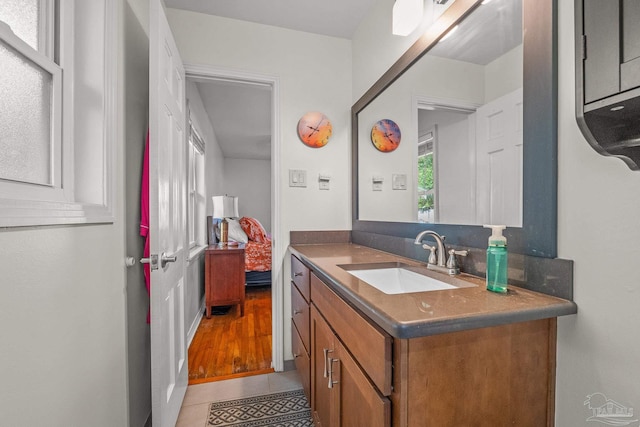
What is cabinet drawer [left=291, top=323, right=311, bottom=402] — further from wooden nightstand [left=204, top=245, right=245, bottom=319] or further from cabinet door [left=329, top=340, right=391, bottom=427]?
wooden nightstand [left=204, top=245, right=245, bottom=319]

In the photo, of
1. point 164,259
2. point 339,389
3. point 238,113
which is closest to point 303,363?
point 339,389

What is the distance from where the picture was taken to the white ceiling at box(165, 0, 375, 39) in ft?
5.94

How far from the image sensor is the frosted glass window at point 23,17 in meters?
0.76

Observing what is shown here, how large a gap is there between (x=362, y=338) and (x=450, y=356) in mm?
222

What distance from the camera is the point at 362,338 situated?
2.56 feet

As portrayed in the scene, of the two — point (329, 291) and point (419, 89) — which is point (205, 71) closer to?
point (419, 89)

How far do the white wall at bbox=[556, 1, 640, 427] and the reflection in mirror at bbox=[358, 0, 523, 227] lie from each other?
13 centimetres

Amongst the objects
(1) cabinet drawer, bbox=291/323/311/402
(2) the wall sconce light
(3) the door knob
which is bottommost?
(1) cabinet drawer, bbox=291/323/311/402

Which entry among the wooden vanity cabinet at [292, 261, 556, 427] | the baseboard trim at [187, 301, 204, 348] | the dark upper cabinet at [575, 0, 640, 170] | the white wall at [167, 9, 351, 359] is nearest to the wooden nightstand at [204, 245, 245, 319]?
the baseboard trim at [187, 301, 204, 348]

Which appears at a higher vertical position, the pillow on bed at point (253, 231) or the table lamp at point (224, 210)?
the table lamp at point (224, 210)

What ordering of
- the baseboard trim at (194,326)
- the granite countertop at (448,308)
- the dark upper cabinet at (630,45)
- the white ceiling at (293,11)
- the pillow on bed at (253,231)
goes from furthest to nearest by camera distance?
the pillow on bed at (253,231), the baseboard trim at (194,326), the white ceiling at (293,11), the granite countertop at (448,308), the dark upper cabinet at (630,45)

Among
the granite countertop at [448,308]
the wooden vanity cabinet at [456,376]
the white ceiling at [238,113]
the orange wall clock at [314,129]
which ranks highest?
the white ceiling at [238,113]

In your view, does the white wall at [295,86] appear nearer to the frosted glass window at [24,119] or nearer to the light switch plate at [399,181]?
the light switch plate at [399,181]

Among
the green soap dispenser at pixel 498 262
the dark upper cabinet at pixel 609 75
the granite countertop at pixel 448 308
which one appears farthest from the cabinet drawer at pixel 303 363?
the dark upper cabinet at pixel 609 75
